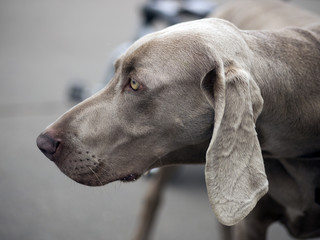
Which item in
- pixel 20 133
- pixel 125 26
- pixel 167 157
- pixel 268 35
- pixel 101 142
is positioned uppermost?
pixel 268 35

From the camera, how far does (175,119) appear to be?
210 cm

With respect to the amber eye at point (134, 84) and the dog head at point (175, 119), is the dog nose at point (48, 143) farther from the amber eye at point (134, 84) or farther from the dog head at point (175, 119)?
the amber eye at point (134, 84)

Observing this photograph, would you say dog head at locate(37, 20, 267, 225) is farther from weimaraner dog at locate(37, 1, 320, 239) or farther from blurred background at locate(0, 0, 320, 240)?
blurred background at locate(0, 0, 320, 240)

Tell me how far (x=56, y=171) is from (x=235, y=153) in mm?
2932

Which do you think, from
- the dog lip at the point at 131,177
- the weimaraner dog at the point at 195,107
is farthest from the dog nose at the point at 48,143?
the dog lip at the point at 131,177

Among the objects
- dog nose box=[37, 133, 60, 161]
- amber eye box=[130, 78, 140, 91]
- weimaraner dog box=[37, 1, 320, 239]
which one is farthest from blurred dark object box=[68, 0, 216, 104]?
dog nose box=[37, 133, 60, 161]

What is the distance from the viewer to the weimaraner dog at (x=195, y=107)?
1.96 meters

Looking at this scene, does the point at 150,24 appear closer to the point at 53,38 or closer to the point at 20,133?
the point at 20,133

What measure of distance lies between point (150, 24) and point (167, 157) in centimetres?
277

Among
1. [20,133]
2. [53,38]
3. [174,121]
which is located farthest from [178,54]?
[53,38]

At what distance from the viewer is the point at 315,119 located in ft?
7.14

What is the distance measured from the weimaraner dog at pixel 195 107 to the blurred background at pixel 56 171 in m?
0.38

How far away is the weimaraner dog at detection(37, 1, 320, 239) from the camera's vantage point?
196 centimetres

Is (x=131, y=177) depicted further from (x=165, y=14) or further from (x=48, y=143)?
(x=165, y=14)
